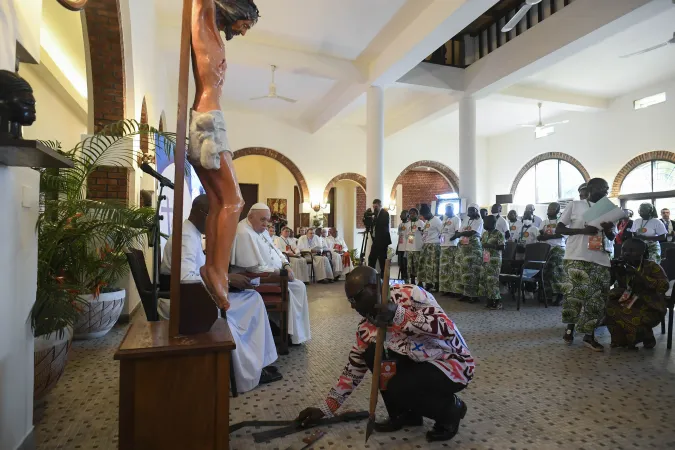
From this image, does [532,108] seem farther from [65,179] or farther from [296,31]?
[65,179]

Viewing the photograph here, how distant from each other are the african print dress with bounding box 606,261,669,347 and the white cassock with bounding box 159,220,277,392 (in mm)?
3155

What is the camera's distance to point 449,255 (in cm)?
707

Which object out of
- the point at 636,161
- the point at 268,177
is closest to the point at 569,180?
the point at 636,161

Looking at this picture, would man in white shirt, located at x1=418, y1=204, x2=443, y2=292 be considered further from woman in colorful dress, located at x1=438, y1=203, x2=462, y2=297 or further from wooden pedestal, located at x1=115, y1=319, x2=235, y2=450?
wooden pedestal, located at x1=115, y1=319, x2=235, y2=450

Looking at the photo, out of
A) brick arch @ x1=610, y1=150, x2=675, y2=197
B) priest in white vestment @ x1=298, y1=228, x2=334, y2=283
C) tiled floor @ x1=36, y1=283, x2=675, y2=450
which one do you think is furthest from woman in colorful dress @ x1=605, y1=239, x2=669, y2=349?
brick arch @ x1=610, y1=150, x2=675, y2=197

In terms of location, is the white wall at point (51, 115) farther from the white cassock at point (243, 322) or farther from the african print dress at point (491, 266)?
the african print dress at point (491, 266)

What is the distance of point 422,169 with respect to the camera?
16.5 metres

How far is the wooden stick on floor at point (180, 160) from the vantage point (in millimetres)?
1516

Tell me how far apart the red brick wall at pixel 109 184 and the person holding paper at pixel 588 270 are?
4.49 meters

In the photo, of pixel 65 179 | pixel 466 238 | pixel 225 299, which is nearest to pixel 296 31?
pixel 466 238

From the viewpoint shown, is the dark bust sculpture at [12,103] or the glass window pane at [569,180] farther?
the glass window pane at [569,180]

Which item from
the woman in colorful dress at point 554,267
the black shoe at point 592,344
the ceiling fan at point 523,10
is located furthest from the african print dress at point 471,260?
the ceiling fan at point 523,10

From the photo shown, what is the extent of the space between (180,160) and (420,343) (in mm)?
1424

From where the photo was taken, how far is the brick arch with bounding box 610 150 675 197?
988cm
